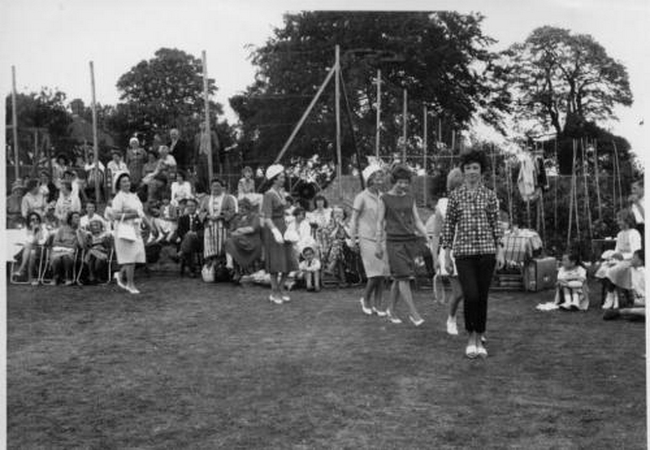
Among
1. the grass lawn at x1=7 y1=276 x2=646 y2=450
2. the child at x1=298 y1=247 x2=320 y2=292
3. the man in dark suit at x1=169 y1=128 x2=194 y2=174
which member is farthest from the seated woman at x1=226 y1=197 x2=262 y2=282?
the man in dark suit at x1=169 y1=128 x2=194 y2=174

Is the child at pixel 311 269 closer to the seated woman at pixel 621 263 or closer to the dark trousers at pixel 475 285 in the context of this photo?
the seated woman at pixel 621 263

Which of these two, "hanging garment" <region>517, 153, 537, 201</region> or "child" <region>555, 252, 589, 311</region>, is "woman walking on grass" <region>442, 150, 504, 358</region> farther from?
"hanging garment" <region>517, 153, 537, 201</region>

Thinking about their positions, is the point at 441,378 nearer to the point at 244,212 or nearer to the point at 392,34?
the point at 244,212

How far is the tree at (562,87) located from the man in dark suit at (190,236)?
257 inches

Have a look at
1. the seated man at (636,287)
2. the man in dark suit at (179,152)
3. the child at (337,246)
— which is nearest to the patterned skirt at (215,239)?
the child at (337,246)

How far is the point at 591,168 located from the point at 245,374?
17.9 m

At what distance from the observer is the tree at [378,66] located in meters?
22.5

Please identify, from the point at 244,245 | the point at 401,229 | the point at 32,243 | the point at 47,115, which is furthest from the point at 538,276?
the point at 47,115

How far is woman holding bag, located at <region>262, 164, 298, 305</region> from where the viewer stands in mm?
10977

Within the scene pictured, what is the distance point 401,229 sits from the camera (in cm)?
918

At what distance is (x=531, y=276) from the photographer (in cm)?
1258

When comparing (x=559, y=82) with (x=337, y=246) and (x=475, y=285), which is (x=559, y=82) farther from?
(x=475, y=285)

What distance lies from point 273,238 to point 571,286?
12.9 feet

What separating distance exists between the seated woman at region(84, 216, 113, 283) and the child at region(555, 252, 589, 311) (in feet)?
22.9
